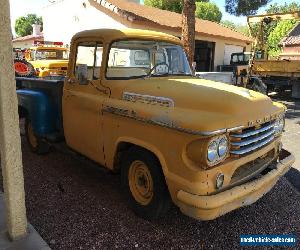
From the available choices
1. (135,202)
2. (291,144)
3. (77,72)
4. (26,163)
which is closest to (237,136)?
(135,202)

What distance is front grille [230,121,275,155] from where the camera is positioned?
3387 mm

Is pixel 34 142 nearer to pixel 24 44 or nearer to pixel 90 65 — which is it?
pixel 90 65

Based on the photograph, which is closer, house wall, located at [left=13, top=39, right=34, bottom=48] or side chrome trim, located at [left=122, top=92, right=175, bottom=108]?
side chrome trim, located at [left=122, top=92, right=175, bottom=108]

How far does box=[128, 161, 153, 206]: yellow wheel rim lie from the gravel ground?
267mm

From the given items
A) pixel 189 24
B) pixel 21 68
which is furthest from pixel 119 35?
pixel 189 24

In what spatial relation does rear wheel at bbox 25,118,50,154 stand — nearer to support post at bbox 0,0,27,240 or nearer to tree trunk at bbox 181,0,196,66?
support post at bbox 0,0,27,240

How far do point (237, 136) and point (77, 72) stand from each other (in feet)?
7.78

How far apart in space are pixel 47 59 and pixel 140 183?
1164cm

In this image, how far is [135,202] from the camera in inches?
161

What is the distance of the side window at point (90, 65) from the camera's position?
4465mm

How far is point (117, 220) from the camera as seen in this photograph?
405 centimetres

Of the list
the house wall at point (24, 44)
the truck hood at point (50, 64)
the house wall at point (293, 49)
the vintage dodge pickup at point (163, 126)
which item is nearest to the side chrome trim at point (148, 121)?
the vintage dodge pickup at point (163, 126)

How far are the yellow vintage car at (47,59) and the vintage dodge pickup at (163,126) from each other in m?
7.38

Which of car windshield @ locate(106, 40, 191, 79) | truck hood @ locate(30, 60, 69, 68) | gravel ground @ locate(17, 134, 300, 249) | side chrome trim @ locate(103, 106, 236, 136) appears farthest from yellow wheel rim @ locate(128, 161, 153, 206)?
truck hood @ locate(30, 60, 69, 68)
